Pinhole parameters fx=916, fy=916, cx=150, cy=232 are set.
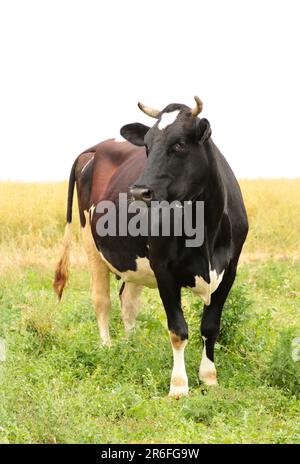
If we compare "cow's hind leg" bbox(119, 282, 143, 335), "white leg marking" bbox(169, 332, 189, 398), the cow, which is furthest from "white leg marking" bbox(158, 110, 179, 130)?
"cow's hind leg" bbox(119, 282, 143, 335)

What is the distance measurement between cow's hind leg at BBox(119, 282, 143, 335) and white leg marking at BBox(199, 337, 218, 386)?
1.69 metres

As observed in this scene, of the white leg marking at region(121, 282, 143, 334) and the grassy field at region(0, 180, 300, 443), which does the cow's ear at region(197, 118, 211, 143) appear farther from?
the white leg marking at region(121, 282, 143, 334)

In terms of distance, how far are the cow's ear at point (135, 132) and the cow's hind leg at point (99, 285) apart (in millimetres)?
1814

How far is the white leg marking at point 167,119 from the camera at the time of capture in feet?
22.9

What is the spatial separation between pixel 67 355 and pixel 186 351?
3.56 feet

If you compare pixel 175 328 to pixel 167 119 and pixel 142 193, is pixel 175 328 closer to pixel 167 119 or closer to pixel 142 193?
pixel 142 193

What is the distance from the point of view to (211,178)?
23.6ft

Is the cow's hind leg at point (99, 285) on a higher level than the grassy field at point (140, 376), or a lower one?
higher

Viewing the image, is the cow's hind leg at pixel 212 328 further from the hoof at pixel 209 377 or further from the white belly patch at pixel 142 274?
the white belly patch at pixel 142 274

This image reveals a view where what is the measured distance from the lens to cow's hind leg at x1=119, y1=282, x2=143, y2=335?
30.5 ft

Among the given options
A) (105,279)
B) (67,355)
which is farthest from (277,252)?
(67,355)

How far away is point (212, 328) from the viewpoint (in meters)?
7.65

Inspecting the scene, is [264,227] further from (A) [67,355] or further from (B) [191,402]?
(B) [191,402]

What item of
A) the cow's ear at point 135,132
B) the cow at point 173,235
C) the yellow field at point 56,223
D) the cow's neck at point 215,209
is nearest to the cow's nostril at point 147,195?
the cow at point 173,235
